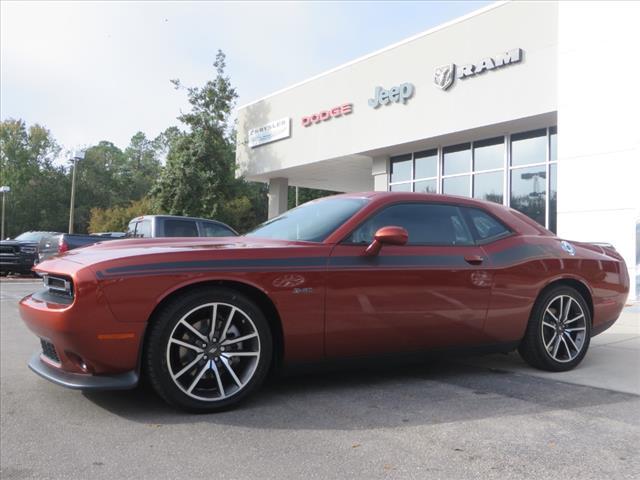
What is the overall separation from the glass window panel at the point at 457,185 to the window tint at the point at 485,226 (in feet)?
40.4

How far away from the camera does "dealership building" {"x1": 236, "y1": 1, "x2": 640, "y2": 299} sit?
37.0 ft

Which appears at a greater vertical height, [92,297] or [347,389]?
[92,297]

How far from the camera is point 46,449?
2.96 meters

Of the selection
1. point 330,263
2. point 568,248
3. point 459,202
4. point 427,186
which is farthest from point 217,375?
point 427,186

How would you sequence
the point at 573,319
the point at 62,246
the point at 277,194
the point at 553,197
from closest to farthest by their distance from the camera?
the point at 573,319
the point at 62,246
the point at 553,197
the point at 277,194

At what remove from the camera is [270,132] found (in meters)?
23.3

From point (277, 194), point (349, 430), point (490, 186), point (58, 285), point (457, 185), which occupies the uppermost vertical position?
point (277, 194)

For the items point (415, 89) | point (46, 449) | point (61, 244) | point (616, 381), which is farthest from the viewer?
point (415, 89)

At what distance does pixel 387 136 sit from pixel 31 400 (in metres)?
15.3

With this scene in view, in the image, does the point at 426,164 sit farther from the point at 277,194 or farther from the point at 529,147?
the point at 277,194

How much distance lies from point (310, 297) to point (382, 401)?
2.79 ft

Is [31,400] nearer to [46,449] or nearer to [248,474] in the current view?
[46,449]

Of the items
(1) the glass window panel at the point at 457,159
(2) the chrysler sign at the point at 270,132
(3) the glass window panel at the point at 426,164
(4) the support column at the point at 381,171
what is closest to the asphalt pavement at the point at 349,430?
(1) the glass window panel at the point at 457,159

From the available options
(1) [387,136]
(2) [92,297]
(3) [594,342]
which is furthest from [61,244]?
(1) [387,136]
